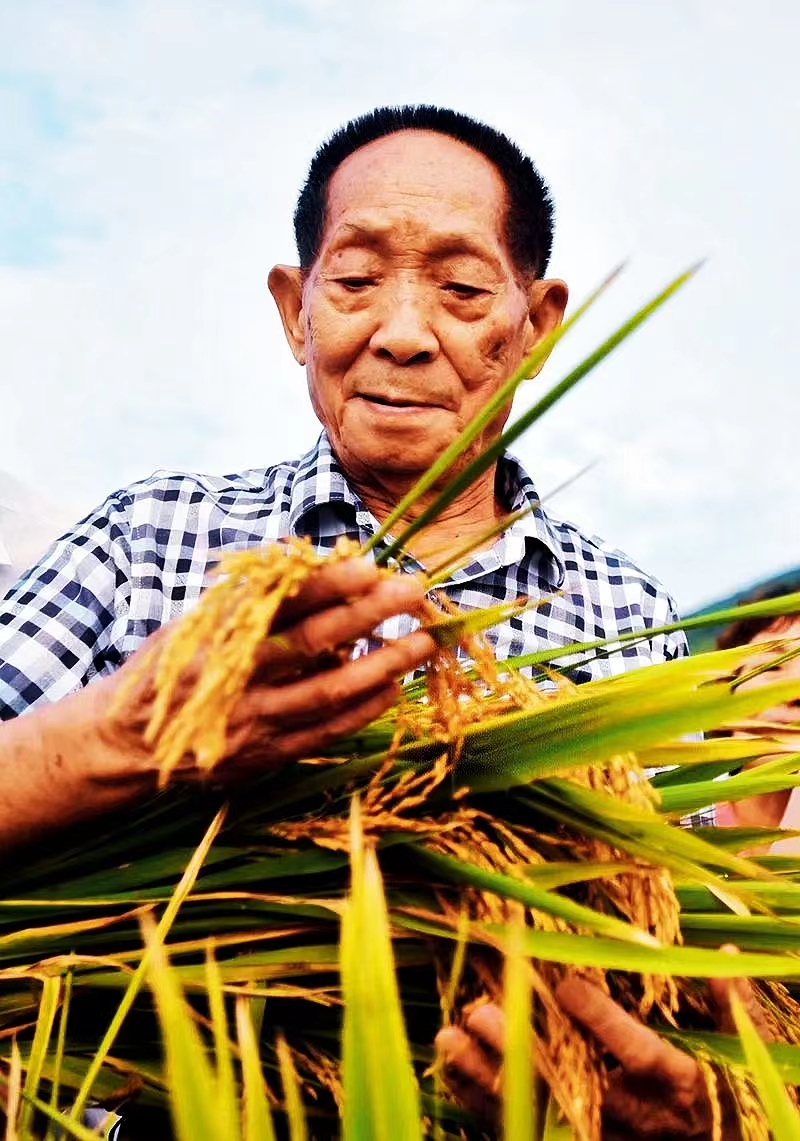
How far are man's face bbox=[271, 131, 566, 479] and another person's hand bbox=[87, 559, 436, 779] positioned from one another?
39.9 inches

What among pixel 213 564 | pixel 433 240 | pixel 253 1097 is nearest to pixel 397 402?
pixel 433 240

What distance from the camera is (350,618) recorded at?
0.74 metres

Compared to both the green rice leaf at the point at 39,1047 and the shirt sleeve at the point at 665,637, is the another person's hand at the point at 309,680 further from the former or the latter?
the shirt sleeve at the point at 665,637

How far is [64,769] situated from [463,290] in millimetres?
1189

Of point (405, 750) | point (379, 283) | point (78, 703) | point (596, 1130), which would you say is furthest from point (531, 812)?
point (379, 283)

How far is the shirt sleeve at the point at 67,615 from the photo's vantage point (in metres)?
1.63

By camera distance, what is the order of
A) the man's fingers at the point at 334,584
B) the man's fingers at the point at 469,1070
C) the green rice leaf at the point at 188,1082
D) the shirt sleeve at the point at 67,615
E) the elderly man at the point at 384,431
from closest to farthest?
the green rice leaf at the point at 188,1082 < the man's fingers at the point at 334,584 < the man's fingers at the point at 469,1070 < the shirt sleeve at the point at 67,615 < the elderly man at the point at 384,431

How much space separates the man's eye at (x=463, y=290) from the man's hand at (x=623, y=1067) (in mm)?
1201

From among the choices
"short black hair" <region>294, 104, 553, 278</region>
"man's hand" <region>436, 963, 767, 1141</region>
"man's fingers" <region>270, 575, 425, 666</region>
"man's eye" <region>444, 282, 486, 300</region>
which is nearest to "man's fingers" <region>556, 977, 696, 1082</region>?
"man's hand" <region>436, 963, 767, 1141</region>

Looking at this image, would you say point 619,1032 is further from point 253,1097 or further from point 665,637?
point 665,637

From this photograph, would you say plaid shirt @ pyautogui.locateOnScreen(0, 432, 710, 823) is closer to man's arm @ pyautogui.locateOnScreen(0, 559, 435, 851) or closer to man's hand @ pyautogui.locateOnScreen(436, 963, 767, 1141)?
man's arm @ pyautogui.locateOnScreen(0, 559, 435, 851)

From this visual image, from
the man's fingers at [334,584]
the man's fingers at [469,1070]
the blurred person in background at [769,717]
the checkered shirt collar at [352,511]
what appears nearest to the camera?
the man's fingers at [334,584]

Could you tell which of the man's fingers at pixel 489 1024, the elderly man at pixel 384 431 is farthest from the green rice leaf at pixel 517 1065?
the elderly man at pixel 384 431

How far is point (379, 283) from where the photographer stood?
A: 1.80 m
